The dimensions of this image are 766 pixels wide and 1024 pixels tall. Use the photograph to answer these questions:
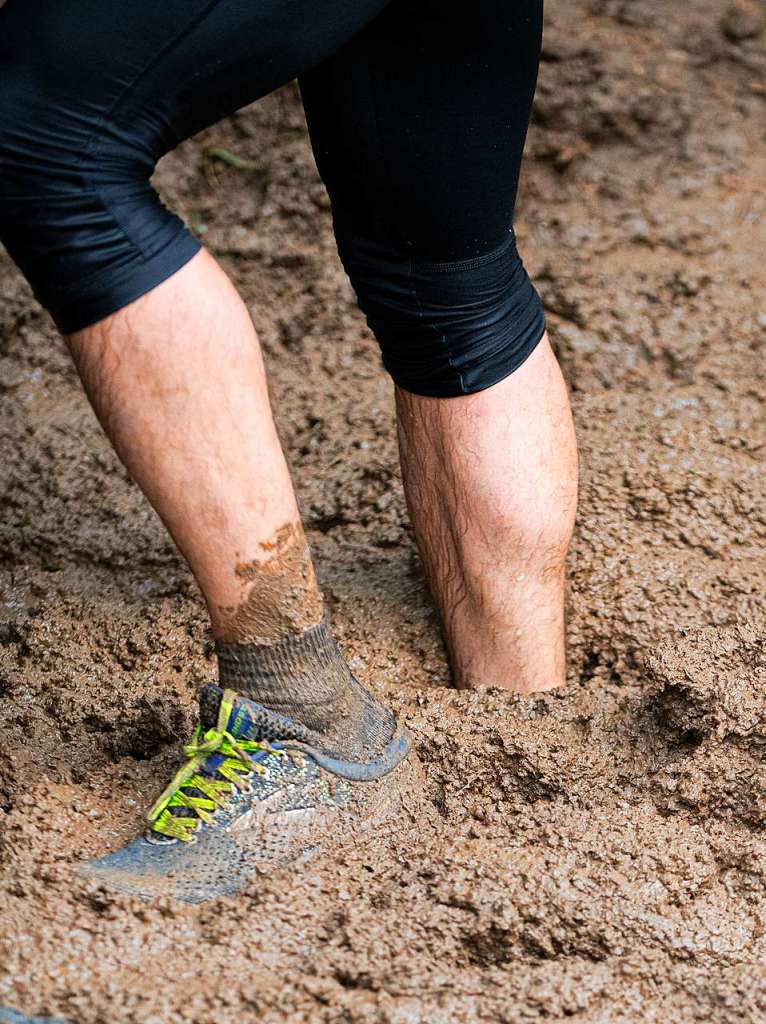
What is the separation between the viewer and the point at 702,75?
125 inches

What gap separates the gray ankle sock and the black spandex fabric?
0.43 m

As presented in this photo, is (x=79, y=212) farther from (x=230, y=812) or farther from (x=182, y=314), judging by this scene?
(x=230, y=812)

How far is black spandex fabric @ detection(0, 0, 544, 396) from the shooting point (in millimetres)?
1146

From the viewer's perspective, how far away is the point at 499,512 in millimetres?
1695

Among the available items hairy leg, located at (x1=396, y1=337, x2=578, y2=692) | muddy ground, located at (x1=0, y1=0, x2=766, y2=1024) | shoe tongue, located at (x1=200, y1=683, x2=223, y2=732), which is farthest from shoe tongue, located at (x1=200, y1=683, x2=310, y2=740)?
hairy leg, located at (x1=396, y1=337, x2=578, y2=692)

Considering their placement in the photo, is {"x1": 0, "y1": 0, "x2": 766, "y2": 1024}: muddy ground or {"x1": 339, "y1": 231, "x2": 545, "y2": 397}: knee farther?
{"x1": 339, "y1": 231, "x2": 545, "y2": 397}: knee

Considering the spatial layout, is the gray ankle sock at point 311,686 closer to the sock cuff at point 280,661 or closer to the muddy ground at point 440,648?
the sock cuff at point 280,661

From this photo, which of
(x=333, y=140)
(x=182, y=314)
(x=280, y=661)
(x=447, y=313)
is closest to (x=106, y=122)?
(x=182, y=314)

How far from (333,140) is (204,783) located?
81 cm

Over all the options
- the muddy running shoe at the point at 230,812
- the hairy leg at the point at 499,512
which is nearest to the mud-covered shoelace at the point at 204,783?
the muddy running shoe at the point at 230,812

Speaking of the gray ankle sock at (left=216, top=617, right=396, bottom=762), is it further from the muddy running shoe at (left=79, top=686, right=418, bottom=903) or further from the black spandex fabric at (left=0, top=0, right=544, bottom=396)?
the black spandex fabric at (left=0, top=0, right=544, bottom=396)

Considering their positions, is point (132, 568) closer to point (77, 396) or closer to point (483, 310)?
point (77, 396)

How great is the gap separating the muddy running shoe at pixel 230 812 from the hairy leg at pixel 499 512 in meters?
0.42

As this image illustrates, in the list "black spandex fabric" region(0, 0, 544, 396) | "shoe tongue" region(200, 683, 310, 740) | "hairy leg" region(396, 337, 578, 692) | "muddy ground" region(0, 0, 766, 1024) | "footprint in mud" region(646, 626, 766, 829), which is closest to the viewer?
"black spandex fabric" region(0, 0, 544, 396)
